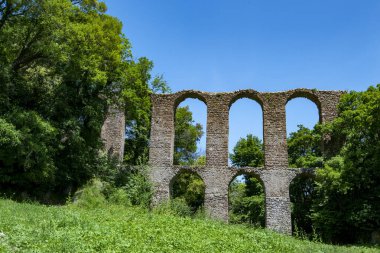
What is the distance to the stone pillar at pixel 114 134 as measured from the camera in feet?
72.2

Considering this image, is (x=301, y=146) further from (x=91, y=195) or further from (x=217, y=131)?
(x=91, y=195)

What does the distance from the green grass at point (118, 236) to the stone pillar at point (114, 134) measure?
33.2 feet

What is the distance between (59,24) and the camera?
17.0 m

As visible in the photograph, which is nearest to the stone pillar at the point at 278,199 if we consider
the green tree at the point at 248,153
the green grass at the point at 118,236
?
the green grass at the point at 118,236

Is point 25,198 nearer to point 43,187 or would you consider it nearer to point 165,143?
point 43,187

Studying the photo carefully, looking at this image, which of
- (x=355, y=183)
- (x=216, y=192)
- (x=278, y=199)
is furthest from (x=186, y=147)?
(x=355, y=183)

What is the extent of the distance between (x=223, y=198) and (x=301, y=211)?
17.7ft

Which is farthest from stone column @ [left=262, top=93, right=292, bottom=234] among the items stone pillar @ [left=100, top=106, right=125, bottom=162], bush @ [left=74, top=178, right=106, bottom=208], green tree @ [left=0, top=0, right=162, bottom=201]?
stone pillar @ [left=100, top=106, right=125, bottom=162]

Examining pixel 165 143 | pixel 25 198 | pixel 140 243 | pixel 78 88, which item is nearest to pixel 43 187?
pixel 25 198

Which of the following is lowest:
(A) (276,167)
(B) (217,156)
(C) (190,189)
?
(C) (190,189)

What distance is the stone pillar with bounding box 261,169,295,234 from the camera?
18.3 metres

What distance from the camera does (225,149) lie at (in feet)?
65.1

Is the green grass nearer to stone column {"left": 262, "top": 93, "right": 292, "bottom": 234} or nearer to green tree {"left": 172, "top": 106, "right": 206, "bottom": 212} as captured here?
stone column {"left": 262, "top": 93, "right": 292, "bottom": 234}

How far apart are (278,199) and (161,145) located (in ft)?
21.2
